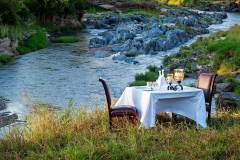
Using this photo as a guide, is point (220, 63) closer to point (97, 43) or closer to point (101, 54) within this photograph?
point (101, 54)

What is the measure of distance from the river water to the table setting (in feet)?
16.0

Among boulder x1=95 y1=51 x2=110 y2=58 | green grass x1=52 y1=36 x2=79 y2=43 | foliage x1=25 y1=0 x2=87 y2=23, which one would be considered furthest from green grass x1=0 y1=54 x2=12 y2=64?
foliage x1=25 y1=0 x2=87 y2=23

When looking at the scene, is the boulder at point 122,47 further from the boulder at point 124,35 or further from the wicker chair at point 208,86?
the wicker chair at point 208,86

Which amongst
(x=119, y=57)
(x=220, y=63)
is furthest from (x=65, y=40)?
(x=220, y=63)

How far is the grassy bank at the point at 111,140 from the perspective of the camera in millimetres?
9703

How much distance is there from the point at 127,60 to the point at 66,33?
58.7 feet

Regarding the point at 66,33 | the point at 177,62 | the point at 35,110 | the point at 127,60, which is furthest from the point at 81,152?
the point at 66,33

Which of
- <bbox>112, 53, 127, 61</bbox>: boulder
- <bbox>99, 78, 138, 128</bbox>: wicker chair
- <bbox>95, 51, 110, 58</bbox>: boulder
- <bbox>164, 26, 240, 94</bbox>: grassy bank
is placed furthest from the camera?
<bbox>95, 51, 110, 58</bbox>: boulder

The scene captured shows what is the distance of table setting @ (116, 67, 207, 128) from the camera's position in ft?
39.6

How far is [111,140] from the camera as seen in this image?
1053 centimetres

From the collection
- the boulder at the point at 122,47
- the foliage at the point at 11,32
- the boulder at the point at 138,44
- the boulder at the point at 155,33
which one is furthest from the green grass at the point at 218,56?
the foliage at the point at 11,32

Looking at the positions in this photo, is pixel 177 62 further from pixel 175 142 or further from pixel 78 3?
pixel 78 3

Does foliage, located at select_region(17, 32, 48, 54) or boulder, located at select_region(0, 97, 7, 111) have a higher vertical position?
boulder, located at select_region(0, 97, 7, 111)

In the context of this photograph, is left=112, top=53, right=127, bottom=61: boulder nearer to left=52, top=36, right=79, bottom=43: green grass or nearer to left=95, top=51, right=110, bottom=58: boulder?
left=95, top=51, right=110, bottom=58: boulder
